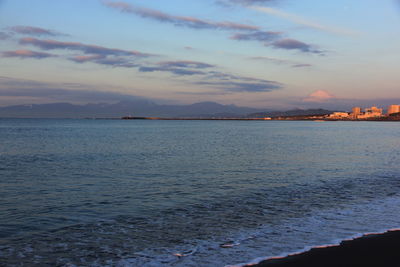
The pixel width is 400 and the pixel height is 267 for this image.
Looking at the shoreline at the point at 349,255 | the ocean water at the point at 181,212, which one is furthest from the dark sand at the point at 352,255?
the ocean water at the point at 181,212

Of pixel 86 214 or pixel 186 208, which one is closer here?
pixel 86 214

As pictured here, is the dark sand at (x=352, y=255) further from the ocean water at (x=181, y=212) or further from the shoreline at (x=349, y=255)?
the ocean water at (x=181, y=212)

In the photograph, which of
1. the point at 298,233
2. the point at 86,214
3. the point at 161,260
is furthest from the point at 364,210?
the point at 86,214

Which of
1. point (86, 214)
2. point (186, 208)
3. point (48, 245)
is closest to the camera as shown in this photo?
point (48, 245)

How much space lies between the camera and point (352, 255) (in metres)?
8.56

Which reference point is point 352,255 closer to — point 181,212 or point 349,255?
point 349,255

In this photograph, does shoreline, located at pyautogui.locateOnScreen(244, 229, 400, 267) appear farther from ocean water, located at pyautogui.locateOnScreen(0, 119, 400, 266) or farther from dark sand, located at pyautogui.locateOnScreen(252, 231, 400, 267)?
ocean water, located at pyautogui.locateOnScreen(0, 119, 400, 266)

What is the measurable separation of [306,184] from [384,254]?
11.0 m

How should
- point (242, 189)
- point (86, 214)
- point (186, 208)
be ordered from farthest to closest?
point (242, 189), point (186, 208), point (86, 214)

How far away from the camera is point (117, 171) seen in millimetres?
23844

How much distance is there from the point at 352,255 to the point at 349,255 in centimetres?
8

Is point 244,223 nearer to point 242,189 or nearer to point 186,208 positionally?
point 186,208

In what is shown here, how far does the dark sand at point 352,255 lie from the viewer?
807 cm

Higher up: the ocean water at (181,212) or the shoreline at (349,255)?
the shoreline at (349,255)
